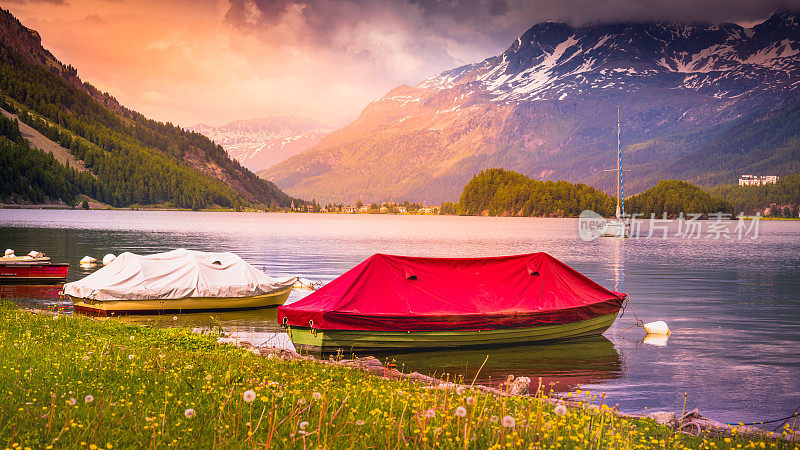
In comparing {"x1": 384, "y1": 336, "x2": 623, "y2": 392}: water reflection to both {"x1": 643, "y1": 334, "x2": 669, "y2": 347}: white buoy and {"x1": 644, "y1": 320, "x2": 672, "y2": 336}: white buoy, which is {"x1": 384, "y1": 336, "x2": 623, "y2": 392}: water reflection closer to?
{"x1": 643, "y1": 334, "x2": 669, "y2": 347}: white buoy

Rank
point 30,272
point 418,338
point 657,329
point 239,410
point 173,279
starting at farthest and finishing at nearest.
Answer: point 30,272
point 173,279
point 657,329
point 418,338
point 239,410

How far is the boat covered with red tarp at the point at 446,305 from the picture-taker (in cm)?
2320

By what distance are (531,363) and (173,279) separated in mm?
19090

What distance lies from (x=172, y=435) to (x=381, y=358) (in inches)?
582

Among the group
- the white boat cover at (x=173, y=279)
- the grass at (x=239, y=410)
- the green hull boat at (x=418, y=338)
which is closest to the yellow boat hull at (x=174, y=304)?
the white boat cover at (x=173, y=279)

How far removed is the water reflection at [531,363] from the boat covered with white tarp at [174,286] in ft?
45.0

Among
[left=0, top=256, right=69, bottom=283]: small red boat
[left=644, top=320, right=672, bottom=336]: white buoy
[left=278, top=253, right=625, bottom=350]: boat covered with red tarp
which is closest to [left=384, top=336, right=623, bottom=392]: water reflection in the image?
[left=278, top=253, right=625, bottom=350]: boat covered with red tarp

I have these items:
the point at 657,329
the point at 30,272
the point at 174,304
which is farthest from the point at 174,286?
the point at 657,329

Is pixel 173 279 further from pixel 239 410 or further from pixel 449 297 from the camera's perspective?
pixel 239 410

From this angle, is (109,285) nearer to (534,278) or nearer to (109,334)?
(109,334)

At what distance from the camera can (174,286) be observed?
32.7 meters

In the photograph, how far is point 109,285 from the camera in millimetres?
31297

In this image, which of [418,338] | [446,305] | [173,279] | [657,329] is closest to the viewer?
[418,338]

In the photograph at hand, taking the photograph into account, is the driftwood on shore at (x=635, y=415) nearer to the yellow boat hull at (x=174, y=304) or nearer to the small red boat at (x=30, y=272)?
the yellow boat hull at (x=174, y=304)
